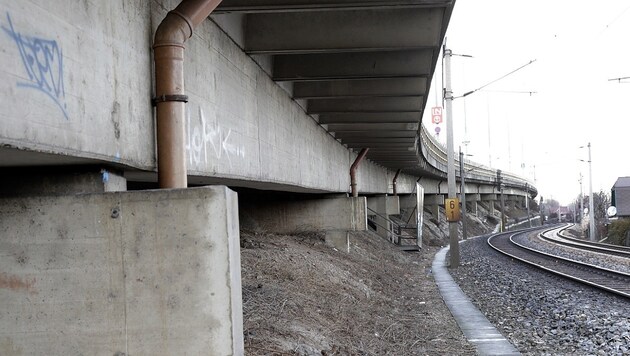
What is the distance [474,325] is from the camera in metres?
11.6

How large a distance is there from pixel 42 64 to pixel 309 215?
50.1ft

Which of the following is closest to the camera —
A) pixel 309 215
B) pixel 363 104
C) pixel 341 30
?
pixel 341 30

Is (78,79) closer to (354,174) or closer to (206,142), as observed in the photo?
(206,142)

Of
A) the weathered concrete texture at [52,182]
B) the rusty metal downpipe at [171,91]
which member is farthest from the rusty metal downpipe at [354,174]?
the weathered concrete texture at [52,182]

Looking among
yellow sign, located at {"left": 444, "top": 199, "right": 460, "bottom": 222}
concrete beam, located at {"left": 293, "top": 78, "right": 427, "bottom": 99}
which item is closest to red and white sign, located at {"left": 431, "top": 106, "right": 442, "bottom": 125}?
yellow sign, located at {"left": 444, "top": 199, "right": 460, "bottom": 222}

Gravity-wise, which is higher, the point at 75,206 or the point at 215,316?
the point at 75,206

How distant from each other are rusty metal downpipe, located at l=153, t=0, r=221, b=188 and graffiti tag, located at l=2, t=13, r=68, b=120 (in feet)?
3.71

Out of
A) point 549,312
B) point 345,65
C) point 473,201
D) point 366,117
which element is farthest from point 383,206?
point 473,201

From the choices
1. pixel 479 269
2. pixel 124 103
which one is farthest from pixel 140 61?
pixel 479 269

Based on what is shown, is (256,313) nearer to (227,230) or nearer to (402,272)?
(227,230)

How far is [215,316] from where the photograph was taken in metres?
4.22

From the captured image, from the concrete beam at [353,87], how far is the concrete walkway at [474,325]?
4204 mm

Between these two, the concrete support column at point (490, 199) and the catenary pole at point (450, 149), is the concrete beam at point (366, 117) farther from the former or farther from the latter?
the concrete support column at point (490, 199)

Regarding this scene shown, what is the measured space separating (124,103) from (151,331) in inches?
61.8
